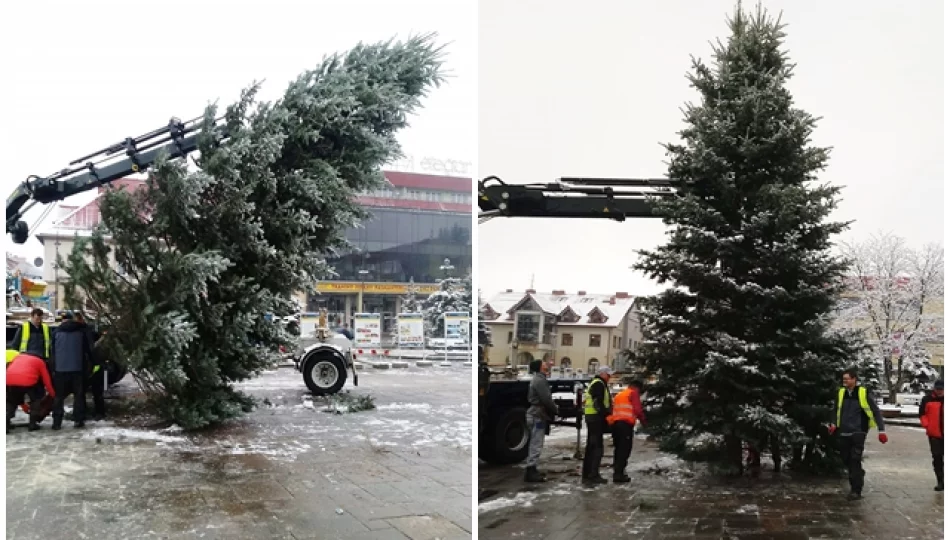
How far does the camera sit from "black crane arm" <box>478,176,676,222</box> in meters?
4.04

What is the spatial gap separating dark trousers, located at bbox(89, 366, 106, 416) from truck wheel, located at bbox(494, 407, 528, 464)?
2.69m

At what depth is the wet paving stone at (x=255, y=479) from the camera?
3.10 meters

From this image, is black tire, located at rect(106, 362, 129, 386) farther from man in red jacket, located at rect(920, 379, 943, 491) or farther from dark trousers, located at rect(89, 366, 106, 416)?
man in red jacket, located at rect(920, 379, 943, 491)

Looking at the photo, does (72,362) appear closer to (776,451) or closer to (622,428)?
(622,428)

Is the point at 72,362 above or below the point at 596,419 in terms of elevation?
above

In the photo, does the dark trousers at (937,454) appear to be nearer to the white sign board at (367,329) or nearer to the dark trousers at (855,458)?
the dark trousers at (855,458)

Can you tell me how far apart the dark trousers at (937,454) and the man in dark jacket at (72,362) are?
16.5ft

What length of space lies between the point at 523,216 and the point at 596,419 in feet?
4.37

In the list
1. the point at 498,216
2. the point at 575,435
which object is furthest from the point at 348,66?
the point at 575,435

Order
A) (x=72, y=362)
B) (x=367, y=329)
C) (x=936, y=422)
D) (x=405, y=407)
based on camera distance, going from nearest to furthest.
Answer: (x=936, y=422), (x=72, y=362), (x=405, y=407), (x=367, y=329)

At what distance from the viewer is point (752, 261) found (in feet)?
14.8

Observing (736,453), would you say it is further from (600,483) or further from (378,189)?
(378,189)

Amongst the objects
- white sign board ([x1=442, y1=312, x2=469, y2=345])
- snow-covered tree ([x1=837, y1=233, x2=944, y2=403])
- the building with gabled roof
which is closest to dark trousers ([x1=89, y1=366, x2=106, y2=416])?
white sign board ([x1=442, y1=312, x2=469, y2=345])

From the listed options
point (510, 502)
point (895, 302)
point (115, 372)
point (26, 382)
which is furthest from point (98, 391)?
point (895, 302)
